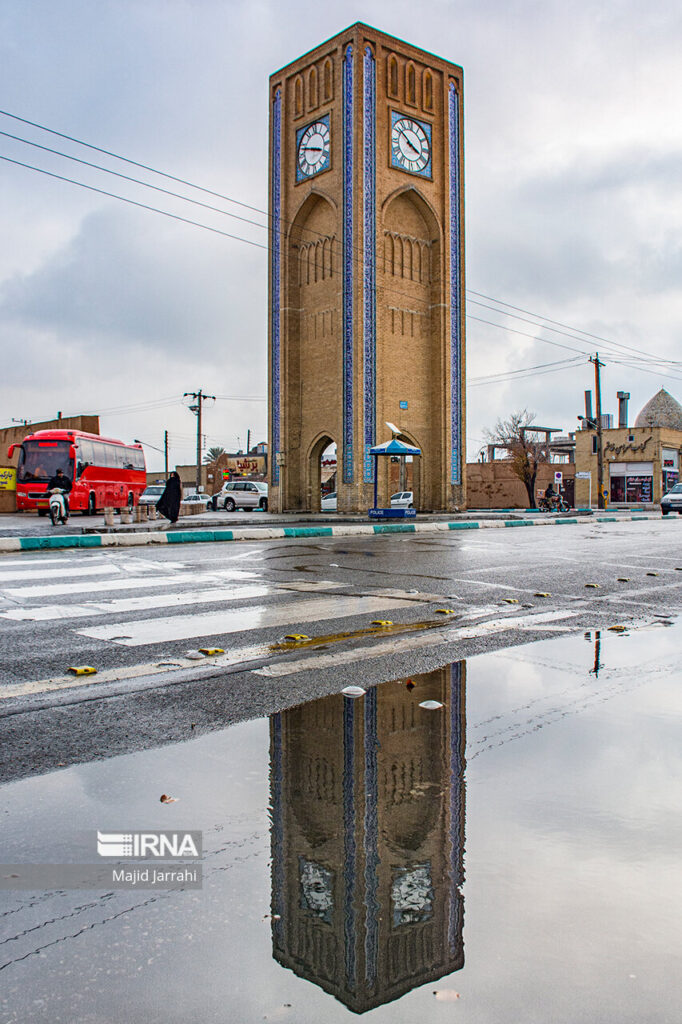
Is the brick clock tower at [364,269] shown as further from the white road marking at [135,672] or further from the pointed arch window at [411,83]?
the white road marking at [135,672]

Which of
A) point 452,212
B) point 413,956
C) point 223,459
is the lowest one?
point 413,956

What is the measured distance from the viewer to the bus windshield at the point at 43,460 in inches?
1177

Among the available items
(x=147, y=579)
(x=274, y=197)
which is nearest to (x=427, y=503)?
(x=274, y=197)

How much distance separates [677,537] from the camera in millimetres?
17109

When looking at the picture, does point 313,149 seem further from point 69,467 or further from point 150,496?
point 150,496

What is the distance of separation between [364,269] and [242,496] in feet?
47.1

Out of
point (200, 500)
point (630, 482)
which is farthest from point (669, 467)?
point (200, 500)

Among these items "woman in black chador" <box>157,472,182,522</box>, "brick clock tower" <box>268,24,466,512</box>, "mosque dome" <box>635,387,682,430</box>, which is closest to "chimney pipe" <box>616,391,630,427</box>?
"mosque dome" <box>635,387,682,430</box>

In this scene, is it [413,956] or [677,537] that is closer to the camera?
[413,956]

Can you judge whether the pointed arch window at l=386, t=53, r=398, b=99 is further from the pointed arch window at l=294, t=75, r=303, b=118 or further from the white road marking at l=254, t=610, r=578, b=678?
the white road marking at l=254, t=610, r=578, b=678

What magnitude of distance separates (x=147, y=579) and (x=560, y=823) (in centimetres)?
652

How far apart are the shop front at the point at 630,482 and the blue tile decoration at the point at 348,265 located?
3117 cm

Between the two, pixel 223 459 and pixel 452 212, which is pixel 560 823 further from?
pixel 223 459

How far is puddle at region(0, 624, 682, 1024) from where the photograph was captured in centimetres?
164
